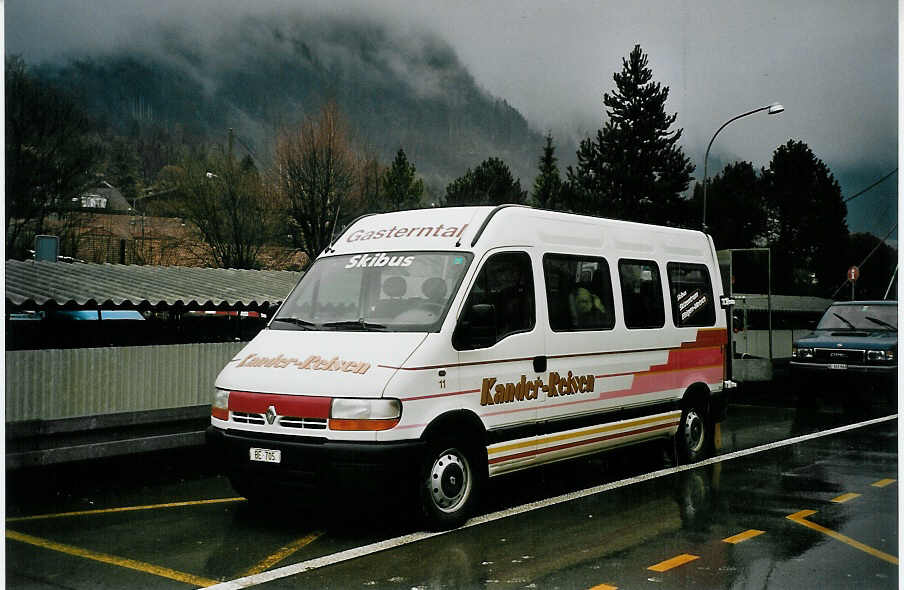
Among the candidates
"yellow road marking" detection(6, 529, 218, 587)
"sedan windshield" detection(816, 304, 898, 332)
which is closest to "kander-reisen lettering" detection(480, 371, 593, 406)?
"yellow road marking" detection(6, 529, 218, 587)

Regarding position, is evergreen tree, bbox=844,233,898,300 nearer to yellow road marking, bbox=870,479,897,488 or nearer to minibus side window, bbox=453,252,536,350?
yellow road marking, bbox=870,479,897,488

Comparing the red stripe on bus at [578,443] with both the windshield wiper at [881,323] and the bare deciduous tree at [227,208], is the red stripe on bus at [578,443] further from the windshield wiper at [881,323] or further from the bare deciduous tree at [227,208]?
the bare deciduous tree at [227,208]

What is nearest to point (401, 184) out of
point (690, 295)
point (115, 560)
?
point (690, 295)

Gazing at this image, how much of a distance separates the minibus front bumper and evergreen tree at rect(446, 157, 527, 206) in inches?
1500

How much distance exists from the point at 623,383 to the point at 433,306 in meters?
2.50

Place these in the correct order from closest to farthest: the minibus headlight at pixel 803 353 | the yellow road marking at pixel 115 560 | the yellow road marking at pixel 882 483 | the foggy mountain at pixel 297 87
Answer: the yellow road marking at pixel 115 560, the yellow road marking at pixel 882 483, the foggy mountain at pixel 297 87, the minibus headlight at pixel 803 353

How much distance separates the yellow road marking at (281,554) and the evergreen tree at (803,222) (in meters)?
10.2

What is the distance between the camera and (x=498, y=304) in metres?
7.26

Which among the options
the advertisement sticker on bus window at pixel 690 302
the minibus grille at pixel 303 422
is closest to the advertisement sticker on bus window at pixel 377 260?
the minibus grille at pixel 303 422

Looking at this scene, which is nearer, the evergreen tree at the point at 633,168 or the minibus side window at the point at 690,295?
the minibus side window at the point at 690,295

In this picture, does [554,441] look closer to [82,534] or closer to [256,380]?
[256,380]

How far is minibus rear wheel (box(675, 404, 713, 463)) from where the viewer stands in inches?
379

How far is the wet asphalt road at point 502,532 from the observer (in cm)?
561

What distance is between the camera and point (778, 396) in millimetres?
17703
